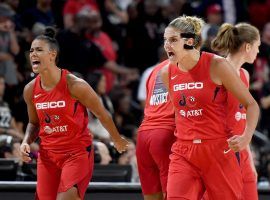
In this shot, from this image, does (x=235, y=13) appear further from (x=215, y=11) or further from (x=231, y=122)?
(x=231, y=122)

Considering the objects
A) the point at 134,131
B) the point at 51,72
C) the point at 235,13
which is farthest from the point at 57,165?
the point at 235,13

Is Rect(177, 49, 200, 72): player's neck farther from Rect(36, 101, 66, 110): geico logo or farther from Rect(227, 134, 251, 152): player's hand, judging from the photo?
Rect(36, 101, 66, 110): geico logo

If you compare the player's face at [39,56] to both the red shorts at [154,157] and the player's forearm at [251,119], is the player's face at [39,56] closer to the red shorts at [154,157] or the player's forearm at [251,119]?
the red shorts at [154,157]

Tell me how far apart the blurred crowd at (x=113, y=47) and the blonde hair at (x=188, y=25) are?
7.92 ft

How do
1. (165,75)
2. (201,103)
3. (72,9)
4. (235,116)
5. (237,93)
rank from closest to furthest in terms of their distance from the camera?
(237,93)
(201,103)
(165,75)
(235,116)
(72,9)

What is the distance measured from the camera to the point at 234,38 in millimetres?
6359

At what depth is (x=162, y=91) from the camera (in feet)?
21.3

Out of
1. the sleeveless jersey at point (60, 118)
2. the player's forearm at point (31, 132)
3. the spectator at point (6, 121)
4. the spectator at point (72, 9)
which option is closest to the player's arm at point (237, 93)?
the sleeveless jersey at point (60, 118)

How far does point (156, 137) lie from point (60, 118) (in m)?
0.77

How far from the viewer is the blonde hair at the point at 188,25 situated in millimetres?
5879

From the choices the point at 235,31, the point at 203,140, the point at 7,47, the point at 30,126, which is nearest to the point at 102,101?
the point at 7,47

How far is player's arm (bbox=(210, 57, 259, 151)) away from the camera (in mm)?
5551

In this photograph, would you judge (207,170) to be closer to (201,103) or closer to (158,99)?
(201,103)

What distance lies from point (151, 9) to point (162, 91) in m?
5.41
